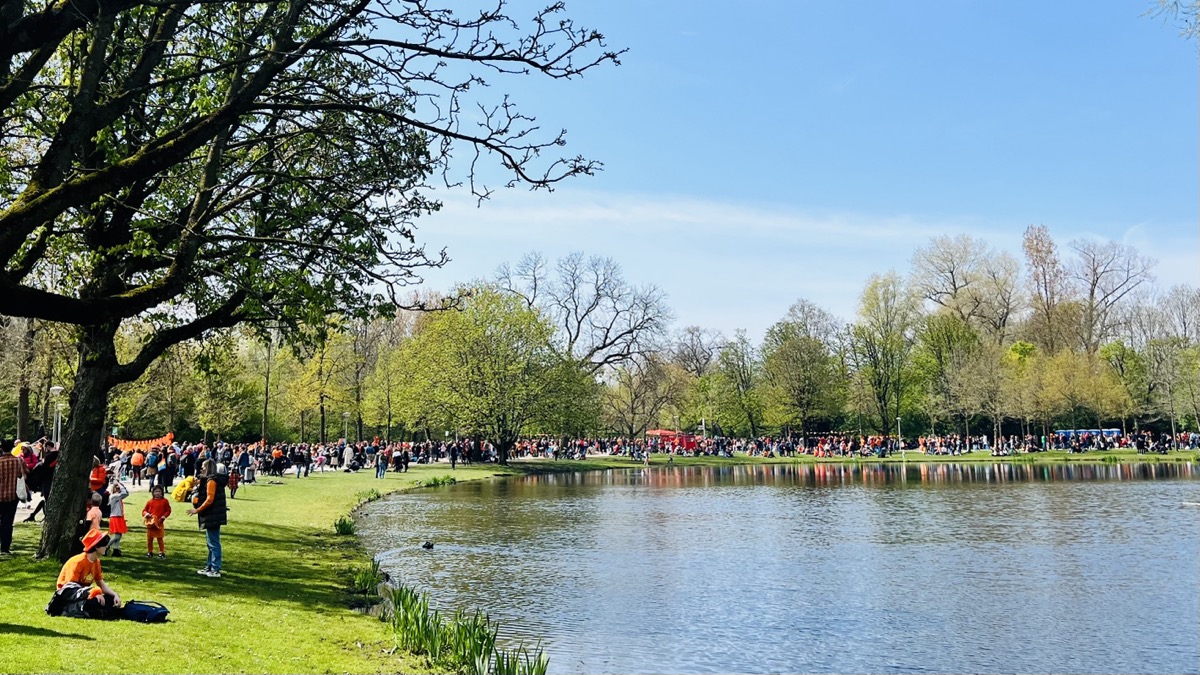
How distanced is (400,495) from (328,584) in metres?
23.3

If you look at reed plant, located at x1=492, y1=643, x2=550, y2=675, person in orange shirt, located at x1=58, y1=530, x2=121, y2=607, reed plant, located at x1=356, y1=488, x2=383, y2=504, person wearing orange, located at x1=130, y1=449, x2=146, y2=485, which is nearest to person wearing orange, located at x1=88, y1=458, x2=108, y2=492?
person in orange shirt, located at x1=58, y1=530, x2=121, y2=607

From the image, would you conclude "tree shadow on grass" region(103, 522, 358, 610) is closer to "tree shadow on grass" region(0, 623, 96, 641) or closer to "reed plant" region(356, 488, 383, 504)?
"tree shadow on grass" region(0, 623, 96, 641)

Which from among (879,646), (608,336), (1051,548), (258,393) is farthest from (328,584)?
(608,336)

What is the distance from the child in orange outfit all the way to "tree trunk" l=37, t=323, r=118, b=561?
3.61 feet

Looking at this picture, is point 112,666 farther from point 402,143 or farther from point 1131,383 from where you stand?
point 1131,383

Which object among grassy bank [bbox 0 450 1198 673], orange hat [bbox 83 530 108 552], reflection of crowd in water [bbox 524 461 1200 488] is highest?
orange hat [bbox 83 530 108 552]

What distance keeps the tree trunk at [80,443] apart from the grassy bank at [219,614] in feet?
1.89

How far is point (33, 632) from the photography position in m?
9.51

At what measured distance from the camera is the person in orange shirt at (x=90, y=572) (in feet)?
34.7

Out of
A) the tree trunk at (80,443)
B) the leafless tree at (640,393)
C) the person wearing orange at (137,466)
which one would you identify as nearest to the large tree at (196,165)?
the tree trunk at (80,443)

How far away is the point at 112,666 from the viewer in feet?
28.5

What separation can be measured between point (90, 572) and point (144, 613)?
79 cm

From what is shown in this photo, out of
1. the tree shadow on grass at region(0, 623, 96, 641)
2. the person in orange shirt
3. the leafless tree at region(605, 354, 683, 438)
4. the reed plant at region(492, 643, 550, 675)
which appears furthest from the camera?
the leafless tree at region(605, 354, 683, 438)

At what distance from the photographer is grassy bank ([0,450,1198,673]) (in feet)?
30.1
